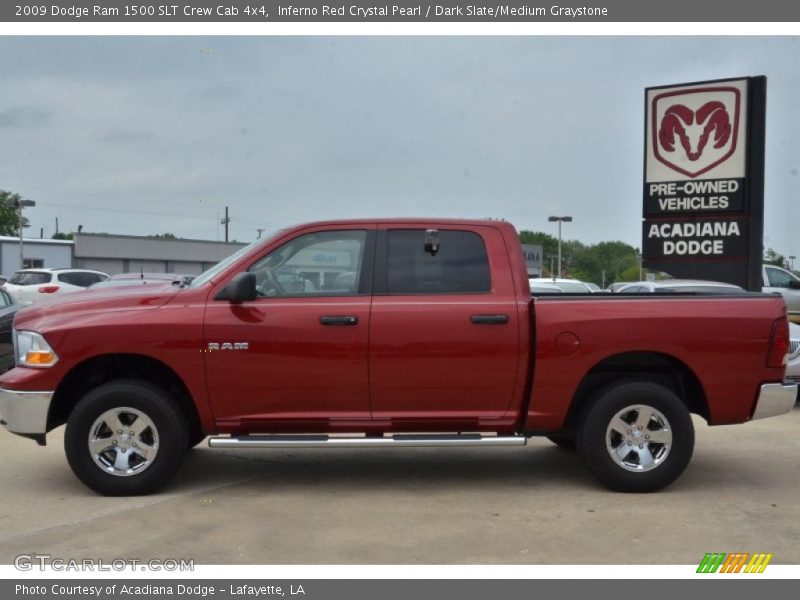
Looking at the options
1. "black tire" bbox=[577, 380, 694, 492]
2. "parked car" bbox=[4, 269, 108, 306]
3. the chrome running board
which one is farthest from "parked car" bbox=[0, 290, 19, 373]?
"parked car" bbox=[4, 269, 108, 306]

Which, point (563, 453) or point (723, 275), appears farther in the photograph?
point (723, 275)

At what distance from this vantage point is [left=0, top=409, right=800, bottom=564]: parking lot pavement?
473 cm

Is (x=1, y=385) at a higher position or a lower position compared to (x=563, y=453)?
higher

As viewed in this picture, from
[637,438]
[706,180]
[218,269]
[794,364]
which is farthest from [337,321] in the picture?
[706,180]

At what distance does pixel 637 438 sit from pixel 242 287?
295 cm

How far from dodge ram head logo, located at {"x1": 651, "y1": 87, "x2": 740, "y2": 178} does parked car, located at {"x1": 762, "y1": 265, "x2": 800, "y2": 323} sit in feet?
10.6

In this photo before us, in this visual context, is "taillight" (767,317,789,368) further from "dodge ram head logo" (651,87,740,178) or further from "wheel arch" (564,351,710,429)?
"dodge ram head logo" (651,87,740,178)

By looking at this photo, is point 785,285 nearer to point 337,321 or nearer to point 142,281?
point 142,281

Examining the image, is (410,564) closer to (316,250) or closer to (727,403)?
(316,250)

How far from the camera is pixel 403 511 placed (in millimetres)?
5531

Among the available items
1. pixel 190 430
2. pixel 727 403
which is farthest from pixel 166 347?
pixel 727 403

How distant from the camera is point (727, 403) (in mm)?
5992

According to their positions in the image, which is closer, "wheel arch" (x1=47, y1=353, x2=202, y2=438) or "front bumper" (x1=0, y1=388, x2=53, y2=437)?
"front bumper" (x1=0, y1=388, x2=53, y2=437)

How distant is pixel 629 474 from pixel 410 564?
212 centimetres
